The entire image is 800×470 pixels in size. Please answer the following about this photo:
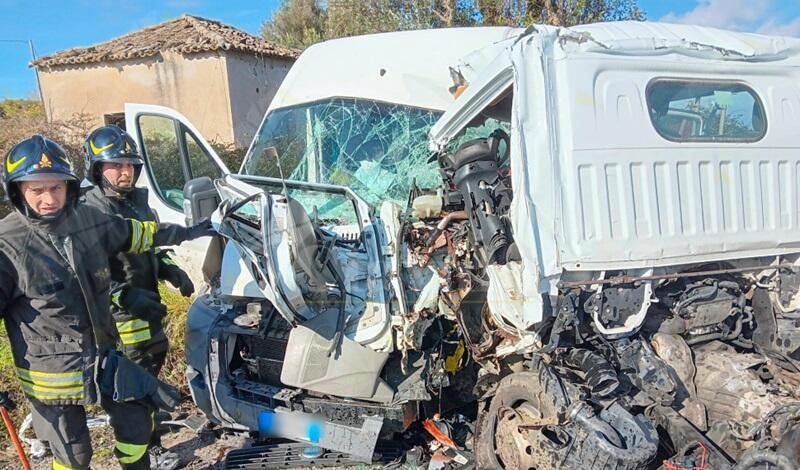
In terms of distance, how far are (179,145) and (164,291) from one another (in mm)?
1769

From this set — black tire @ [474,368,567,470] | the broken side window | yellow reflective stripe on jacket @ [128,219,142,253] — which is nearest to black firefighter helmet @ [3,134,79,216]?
yellow reflective stripe on jacket @ [128,219,142,253]

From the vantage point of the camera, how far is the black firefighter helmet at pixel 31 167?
2.61 m

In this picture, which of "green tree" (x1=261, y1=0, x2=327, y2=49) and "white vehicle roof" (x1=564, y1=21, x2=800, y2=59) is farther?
"green tree" (x1=261, y1=0, x2=327, y2=49)

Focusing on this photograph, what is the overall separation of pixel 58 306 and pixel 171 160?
247cm

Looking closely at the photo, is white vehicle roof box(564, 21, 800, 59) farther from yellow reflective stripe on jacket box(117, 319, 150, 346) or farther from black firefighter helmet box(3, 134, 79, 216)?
yellow reflective stripe on jacket box(117, 319, 150, 346)

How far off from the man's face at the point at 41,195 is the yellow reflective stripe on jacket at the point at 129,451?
127 cm

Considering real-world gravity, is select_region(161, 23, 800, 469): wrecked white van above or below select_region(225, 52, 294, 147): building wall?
below

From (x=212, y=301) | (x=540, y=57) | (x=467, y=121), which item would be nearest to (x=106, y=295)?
(x=212, y=301)

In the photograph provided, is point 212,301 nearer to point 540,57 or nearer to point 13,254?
point 13,254

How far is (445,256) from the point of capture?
3.28 meters

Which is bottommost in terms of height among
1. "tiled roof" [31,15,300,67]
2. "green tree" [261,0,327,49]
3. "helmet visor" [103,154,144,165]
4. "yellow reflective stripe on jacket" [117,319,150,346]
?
"yellow reflective stripe on jacket" [117,319,150,346]

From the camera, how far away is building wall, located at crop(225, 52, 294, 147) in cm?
1388

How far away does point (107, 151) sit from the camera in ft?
11.8

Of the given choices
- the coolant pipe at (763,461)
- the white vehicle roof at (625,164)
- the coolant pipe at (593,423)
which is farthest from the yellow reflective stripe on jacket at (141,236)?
the coolant pipe at (763,461)
